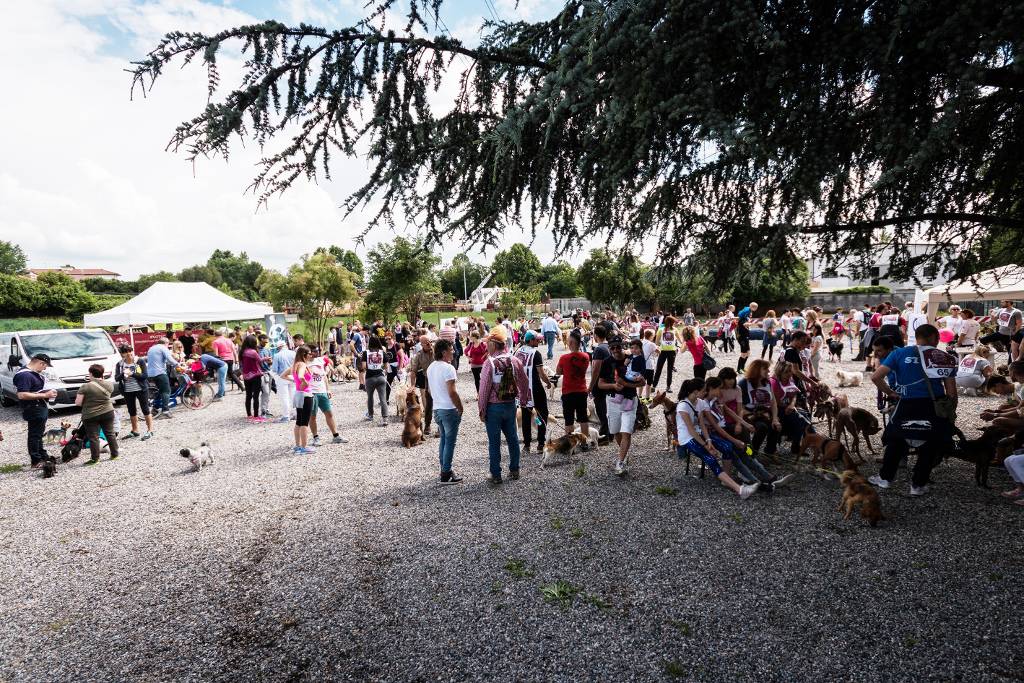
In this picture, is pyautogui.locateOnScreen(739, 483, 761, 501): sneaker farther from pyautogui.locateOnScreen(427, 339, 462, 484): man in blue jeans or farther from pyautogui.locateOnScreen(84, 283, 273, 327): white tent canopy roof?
pyautogui.locateOnScreen(84, 283, 273, 327): white tent canopy roof

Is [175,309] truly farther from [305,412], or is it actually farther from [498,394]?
[498,394]

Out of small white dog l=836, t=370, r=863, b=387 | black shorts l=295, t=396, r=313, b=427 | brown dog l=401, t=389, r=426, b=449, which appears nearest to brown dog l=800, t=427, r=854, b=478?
brown dog l=401, t=389, r=426, b=449

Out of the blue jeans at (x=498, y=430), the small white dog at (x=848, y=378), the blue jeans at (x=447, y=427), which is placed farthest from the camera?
the small white dog at (x=848, y=378)

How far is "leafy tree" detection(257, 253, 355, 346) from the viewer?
98.4 feet

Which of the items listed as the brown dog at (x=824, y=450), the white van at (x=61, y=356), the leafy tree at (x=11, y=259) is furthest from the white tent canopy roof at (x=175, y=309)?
the leafy tree at (x=11, y=259)

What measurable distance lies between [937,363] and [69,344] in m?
17.3

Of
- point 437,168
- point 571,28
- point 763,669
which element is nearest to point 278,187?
point 437,168

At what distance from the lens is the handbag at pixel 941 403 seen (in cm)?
501

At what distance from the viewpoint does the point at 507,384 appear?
611cm

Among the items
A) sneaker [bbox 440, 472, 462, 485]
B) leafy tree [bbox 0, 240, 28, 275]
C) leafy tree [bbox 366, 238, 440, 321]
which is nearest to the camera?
sneaker [bbox 440, 472, 462, 485]

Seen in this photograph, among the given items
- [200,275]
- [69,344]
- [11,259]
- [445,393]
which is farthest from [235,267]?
[445,393]

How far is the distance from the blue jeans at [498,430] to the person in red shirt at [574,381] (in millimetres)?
1379

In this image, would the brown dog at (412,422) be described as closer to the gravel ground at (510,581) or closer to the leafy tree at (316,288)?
the gravel ground at (510,581)

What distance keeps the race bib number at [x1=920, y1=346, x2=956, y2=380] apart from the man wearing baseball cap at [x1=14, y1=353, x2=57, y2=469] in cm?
1087
